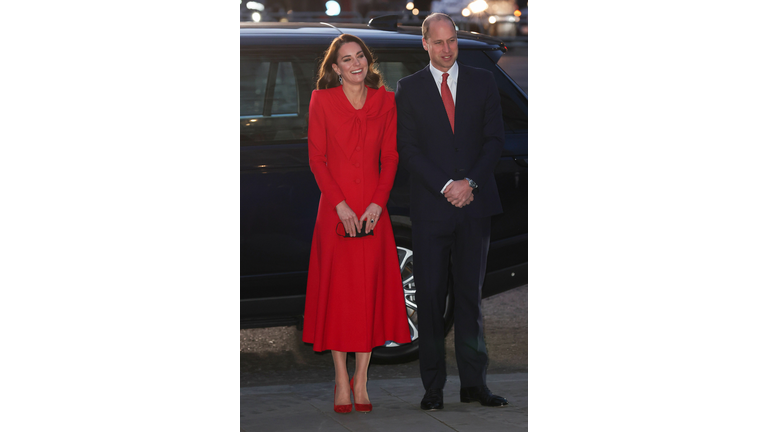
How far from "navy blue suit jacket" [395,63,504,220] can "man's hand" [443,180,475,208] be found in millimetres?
57

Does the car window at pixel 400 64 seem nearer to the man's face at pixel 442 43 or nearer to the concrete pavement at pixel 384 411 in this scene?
the man's face at pixel 442 43

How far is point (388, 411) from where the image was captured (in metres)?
4.25

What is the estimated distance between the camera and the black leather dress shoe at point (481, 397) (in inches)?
168

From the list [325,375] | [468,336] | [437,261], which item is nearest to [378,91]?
[437,261]

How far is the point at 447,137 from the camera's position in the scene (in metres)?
4.23

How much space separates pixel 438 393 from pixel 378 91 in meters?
1.55

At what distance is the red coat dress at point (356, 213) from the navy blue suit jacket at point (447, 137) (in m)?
0.09

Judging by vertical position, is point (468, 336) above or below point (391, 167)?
below

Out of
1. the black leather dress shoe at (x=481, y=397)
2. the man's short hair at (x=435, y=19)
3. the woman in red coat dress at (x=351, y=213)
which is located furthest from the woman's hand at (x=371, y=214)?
the black leather dress shoe at (x=481, y=397)

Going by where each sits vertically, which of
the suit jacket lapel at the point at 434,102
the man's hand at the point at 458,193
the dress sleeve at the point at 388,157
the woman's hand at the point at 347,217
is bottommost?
the woman's hand at the point at 347,217

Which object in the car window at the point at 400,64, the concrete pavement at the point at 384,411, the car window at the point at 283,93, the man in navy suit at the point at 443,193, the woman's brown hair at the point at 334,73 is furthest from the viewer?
the car window at the point at 400,64

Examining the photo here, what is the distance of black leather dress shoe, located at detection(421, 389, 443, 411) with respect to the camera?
4238 mm

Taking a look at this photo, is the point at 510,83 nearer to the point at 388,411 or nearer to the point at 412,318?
the point at 412,318

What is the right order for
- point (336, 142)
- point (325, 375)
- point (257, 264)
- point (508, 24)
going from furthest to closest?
1. point (508, 24)
2. point (325, 375)
3. point (257, 264)
4. point (336, 142)
